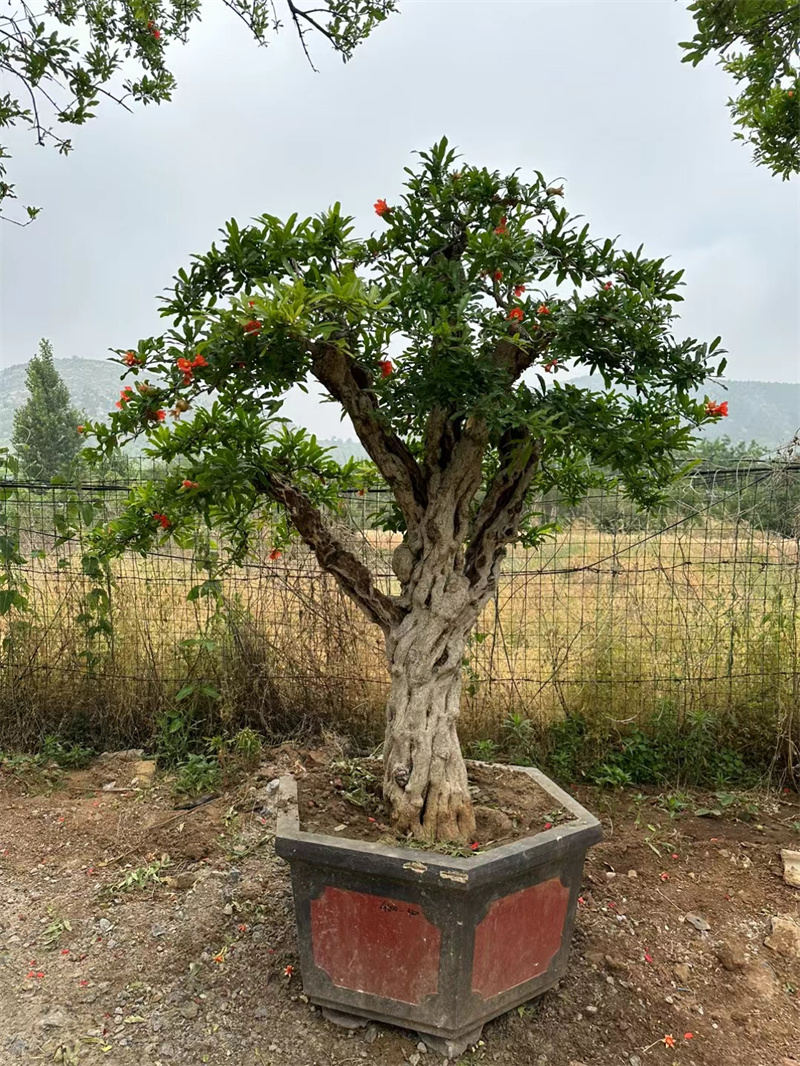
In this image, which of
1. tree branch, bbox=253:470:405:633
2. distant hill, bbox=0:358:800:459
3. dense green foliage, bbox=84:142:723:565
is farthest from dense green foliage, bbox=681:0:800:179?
distant hill, bbox=0:358:800:459

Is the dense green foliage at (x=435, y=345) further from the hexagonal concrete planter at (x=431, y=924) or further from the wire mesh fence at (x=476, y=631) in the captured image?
the wire mesh fence at (x=476, y=631)

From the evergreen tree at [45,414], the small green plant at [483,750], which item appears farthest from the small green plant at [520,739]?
the evergreen tree at [45,414]

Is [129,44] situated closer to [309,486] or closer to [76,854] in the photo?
[309,486]

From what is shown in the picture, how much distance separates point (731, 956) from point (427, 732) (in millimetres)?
1240

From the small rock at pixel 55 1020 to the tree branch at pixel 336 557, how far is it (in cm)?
136

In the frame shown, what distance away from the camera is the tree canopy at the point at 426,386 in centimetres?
154

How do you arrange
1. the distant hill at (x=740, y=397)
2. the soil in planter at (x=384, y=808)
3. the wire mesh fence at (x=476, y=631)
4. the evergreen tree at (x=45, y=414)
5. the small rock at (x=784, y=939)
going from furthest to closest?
the distant hill at (x=740, y=397) → the evergreen tree at (x=45, y=414) → the wire mesh fence at (x=476, y=631) → the small rock at (x=784, y=939) → the soil in planter at (x=384, y=808)

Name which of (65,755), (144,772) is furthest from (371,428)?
(65,755)

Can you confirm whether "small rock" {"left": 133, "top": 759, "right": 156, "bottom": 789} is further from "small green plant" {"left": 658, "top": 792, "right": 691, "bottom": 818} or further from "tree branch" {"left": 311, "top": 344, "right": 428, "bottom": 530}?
"small green plant" {"left": 658, "top": 792, "right": 691, "bottom": 818}

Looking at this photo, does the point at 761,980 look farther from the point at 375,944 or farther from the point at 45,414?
the point at 45,414

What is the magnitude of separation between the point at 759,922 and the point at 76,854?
2.51 m

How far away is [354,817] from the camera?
1985mm

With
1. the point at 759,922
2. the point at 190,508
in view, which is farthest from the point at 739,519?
the point at 190,508

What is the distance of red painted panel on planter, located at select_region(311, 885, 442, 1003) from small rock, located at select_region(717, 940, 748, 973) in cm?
103
